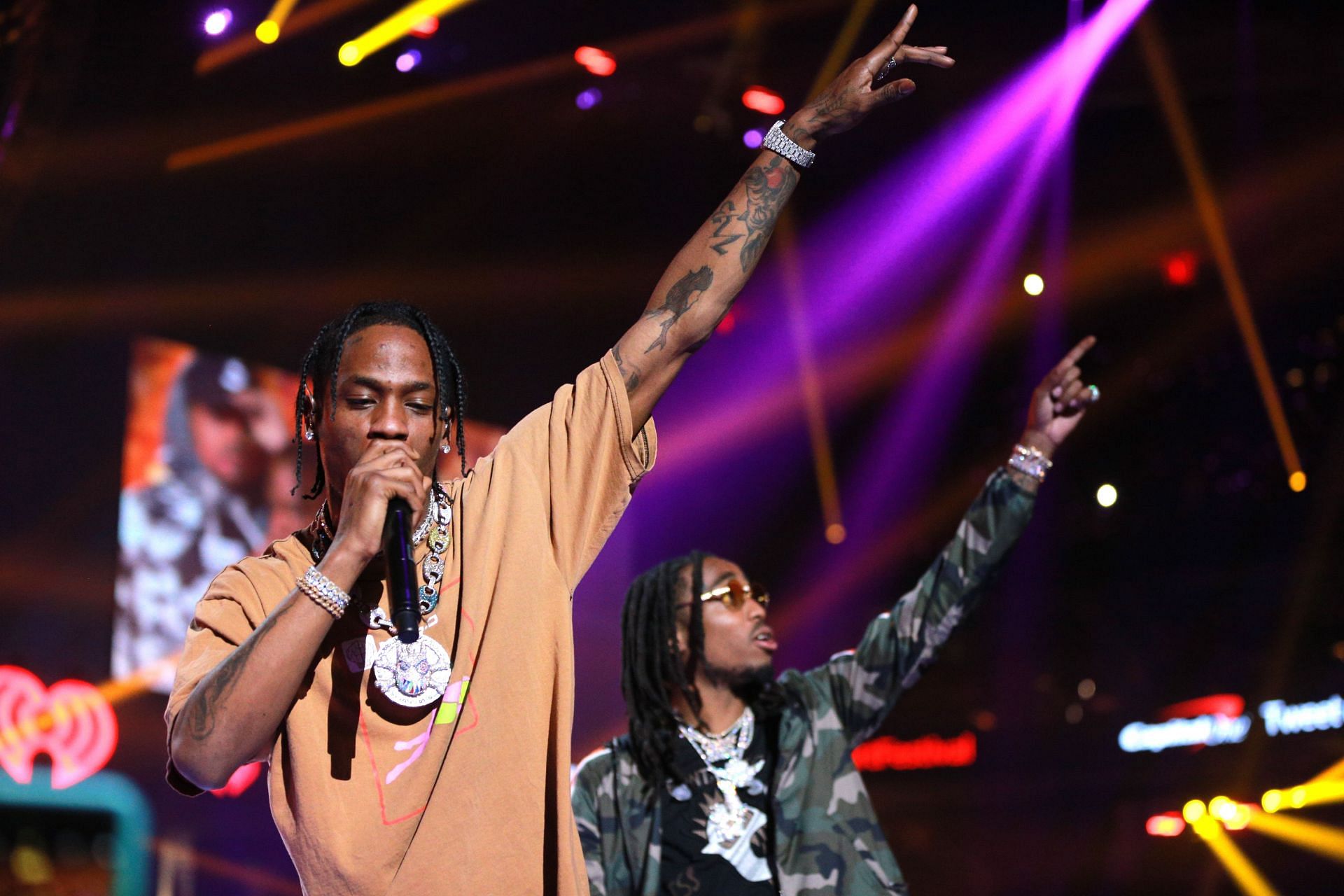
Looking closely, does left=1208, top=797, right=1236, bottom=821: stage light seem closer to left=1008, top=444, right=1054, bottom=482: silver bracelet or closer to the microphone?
left=1008, top=444, right=1054, bottom=482: silver bracelet

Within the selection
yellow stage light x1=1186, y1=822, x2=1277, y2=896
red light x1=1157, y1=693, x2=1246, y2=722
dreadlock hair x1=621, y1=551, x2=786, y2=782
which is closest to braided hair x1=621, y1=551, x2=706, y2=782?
dreadlock hair x1=621, y1=551, x2=786, y2=782

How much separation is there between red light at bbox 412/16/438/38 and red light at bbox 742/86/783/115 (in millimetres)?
1793

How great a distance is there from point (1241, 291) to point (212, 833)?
653cm

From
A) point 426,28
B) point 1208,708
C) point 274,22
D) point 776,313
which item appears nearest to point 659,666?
point 426,28

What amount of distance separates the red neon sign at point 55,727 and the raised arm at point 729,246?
15.2ft

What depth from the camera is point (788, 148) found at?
1.91 meters

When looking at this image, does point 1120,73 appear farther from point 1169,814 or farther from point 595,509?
point 595,509

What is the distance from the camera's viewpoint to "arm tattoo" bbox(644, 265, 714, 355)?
1.80 m

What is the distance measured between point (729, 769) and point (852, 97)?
1.91 m

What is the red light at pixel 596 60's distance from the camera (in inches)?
270

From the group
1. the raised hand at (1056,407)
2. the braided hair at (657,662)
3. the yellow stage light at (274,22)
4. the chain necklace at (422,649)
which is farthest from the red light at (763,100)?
the chain necklace at (422,649)

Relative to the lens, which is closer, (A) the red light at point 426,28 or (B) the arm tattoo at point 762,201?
(B) the arm tattoo at point 762,201

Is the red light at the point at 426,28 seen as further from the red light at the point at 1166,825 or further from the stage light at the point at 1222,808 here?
the stage light at the point at 1222,808

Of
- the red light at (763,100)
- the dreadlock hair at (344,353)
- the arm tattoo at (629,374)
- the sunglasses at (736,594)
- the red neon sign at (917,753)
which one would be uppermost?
the red light at (763,100)
